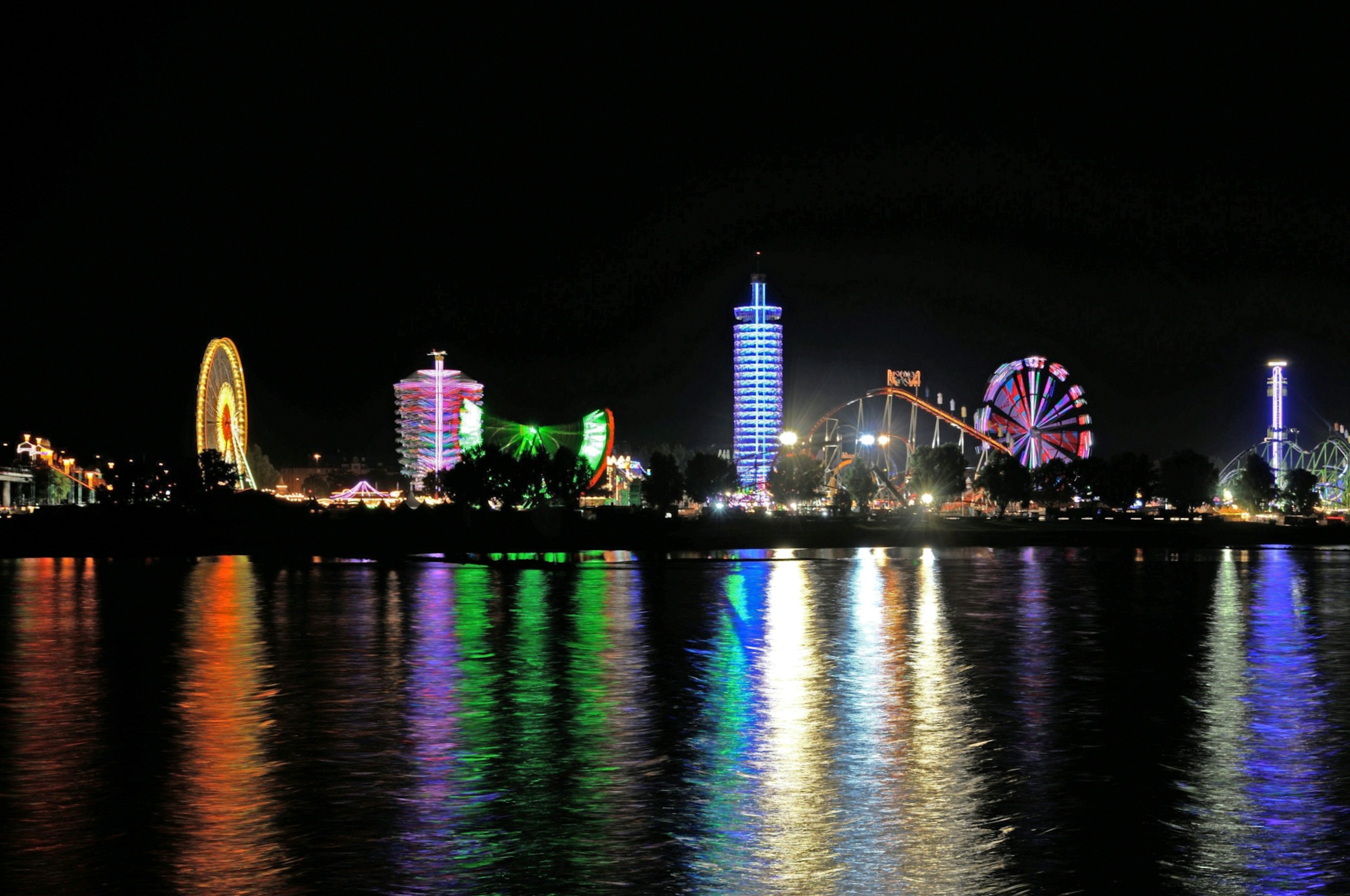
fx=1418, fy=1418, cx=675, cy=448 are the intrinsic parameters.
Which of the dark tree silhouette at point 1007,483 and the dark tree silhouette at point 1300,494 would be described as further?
the dark tree silhouette at point 1300,494

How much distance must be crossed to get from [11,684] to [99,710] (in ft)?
12.2

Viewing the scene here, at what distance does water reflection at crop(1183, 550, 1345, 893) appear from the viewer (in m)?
11.5

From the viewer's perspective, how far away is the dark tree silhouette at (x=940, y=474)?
178 metres

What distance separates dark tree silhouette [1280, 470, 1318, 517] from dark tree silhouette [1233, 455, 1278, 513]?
1837 mm

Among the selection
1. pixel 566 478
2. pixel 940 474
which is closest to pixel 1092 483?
pixel 940 474

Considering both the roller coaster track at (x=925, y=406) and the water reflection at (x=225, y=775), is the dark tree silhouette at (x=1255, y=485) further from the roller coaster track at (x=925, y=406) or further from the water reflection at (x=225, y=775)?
the water reflection at (x=225, y=775)

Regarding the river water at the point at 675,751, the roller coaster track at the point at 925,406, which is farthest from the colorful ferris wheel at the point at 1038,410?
the river water at the point at 675,751

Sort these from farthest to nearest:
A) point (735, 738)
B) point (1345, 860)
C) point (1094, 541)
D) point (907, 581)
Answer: point (1094, 541) < point (907, 581) < point (735, 738) < point (1345, 860)

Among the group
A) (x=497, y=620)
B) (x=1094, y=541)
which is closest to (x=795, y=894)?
(x=497, y=620)

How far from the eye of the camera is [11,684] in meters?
22.7

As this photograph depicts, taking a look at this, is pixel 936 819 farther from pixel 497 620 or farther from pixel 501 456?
pixel 501 456

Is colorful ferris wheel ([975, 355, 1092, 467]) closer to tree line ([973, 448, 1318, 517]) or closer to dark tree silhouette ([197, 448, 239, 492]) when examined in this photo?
tree line ([973, 448, 1318, 517])

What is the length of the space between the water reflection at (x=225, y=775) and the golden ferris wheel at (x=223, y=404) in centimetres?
10451

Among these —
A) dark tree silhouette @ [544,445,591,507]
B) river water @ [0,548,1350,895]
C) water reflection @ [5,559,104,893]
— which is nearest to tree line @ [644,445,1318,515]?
dark tree silhouette @ [544,445,591,507]
